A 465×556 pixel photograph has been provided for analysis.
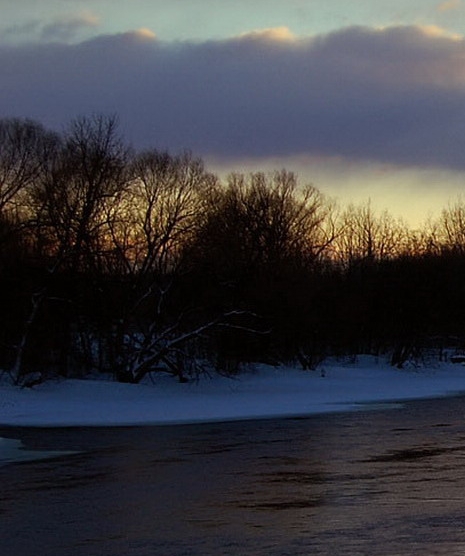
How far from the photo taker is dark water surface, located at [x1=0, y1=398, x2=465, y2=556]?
601 inches

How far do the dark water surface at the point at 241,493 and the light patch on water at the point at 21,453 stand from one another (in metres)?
0.54

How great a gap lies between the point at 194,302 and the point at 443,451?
30.2 m

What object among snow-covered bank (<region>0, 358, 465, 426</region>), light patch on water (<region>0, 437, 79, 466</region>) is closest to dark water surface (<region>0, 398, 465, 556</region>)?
light patch on water (<region>0, 437, 79, 466</region>)

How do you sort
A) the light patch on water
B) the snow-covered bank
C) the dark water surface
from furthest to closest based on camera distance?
the snow-covered bank
the light patch on water
the dark water surface

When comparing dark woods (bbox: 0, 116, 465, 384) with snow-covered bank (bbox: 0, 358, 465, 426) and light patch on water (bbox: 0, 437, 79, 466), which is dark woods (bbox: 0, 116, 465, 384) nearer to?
snow-covered bank (bbox: 0, 358, 465, 426)

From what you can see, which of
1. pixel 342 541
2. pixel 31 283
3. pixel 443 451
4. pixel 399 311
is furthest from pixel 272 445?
pixel 399 311

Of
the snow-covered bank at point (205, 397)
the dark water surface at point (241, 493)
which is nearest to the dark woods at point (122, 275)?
the snow-covered bank at point (205, 397)

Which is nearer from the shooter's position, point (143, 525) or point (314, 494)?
point (143, 525)

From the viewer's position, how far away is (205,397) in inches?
2095

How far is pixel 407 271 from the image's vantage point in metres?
85.2

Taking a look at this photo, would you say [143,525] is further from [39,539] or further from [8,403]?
[8,403]

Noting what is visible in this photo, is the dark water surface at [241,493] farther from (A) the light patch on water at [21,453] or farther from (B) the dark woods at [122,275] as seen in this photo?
(B) the dark woods at [122,275]

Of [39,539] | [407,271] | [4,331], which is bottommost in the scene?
[39,539]

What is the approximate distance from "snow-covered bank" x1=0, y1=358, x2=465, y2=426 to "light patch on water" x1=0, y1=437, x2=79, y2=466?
881cm
